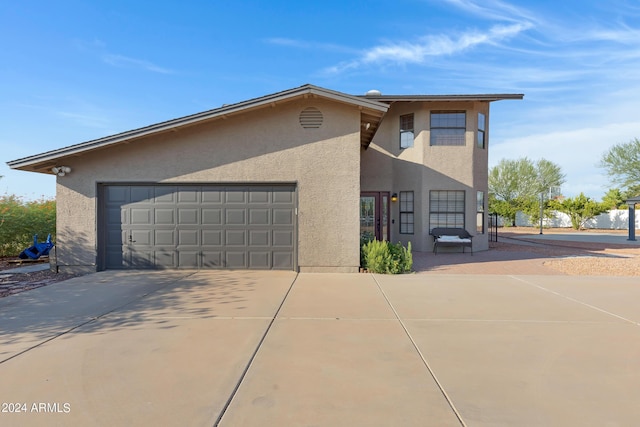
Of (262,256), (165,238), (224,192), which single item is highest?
(224,192)

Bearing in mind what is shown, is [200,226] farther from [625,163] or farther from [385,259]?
[625,163]

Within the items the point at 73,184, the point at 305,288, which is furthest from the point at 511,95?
the point at 73,184

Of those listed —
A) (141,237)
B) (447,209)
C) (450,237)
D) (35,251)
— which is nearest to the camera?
(141,237)

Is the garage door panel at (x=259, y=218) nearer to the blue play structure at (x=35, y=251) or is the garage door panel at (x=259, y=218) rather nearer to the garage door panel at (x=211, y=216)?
the garage door panel at (x=211, y=216)

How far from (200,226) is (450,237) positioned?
9630mm

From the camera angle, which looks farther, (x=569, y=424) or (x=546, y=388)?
(x=546, y=388)

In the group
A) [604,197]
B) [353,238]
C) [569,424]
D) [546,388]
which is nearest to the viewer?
[569,424]

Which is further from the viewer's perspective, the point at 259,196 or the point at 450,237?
the point at 450,237

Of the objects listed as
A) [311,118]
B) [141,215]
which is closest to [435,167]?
[311,118]

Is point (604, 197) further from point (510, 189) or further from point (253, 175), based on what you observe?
point (253, 175)

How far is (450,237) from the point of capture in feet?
46.6

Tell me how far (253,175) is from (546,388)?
8068 millimetres

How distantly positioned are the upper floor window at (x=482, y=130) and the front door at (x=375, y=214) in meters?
4.57

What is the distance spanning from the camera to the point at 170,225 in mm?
10039
